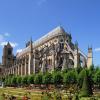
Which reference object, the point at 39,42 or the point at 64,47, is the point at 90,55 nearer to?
the point at 64,47

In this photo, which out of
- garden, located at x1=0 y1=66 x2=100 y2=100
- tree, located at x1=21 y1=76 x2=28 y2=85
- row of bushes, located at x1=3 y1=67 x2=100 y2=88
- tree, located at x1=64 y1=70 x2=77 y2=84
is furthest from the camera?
tree, located at x1=21 y1=76 x2=28 y2=85

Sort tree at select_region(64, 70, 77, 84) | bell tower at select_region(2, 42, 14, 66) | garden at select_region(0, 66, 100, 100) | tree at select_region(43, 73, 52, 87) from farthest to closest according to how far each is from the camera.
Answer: bell tower at select_region(2, 42, 14, 66)
tree at select_region(43, 73, 52, 87)
tree at select_region(64, 70, 77, 84)
garden at select_region(0, 66, 100, 100)

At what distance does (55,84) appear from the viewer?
80.2 meters

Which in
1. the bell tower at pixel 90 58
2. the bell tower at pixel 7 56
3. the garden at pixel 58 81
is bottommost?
the garden at pixel 58 81

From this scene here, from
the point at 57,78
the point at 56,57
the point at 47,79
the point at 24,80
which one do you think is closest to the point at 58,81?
the point at 57,78

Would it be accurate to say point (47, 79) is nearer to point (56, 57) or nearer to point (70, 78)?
point (70, 78)

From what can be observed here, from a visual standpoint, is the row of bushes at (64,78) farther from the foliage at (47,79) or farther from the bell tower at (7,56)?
the bell tower at (7,56)

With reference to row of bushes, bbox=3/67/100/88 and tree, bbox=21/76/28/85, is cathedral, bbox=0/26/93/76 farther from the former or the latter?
row of bushes, bbox=3/67/100/88

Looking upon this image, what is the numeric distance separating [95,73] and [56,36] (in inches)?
2110

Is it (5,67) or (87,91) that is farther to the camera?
(5,67)

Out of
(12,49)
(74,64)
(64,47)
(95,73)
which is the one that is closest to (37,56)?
(64,47)

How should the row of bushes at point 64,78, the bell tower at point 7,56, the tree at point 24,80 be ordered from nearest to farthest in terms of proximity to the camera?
1. the row of bushes at point 64,78
2. the tree at point 24,80
3. the bell tower at point 7,56

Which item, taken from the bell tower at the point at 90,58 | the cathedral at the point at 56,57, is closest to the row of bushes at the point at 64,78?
the cathedral at the point at 56,57

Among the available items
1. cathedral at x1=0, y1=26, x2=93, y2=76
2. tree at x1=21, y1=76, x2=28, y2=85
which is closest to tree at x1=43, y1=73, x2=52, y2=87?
tree at x1=21, y1=76, x2=28, y2=85
